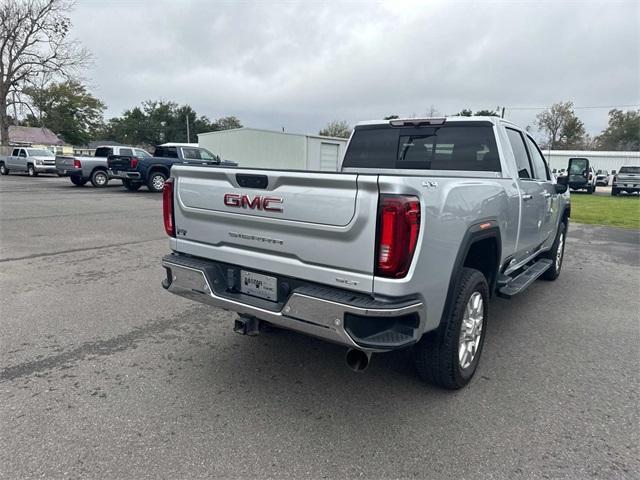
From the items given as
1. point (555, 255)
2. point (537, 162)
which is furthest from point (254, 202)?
point (555, 255)

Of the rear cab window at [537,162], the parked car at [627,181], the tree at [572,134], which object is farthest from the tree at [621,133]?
the rear cab window at [537,162]

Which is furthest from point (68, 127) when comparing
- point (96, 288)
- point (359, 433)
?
point (359, 433)

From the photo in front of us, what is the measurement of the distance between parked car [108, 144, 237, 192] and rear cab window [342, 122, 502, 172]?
14.0 m

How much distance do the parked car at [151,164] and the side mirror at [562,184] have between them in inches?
572

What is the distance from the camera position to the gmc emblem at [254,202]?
2795 mm

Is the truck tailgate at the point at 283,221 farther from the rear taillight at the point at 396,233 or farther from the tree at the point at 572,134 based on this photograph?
the tree at the point at 572,134

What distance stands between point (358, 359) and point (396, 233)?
867mm

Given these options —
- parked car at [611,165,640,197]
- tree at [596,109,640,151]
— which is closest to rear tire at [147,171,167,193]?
parked car at [611,165,640,197]

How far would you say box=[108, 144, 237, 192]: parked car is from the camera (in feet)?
60.4

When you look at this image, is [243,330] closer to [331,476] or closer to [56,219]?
[331,476]

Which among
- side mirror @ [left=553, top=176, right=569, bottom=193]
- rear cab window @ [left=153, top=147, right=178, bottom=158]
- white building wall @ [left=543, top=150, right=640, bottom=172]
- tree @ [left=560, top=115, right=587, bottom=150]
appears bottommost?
side mirror @ [left=553, top=176, right=569, bottom=193]

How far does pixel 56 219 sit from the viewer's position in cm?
1088

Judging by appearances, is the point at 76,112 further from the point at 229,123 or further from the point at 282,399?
the point at 282,399

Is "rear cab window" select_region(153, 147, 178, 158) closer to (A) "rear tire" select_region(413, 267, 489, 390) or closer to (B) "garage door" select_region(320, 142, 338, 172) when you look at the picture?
(B) "garage door" select_region(320, 142, 338, 172)
